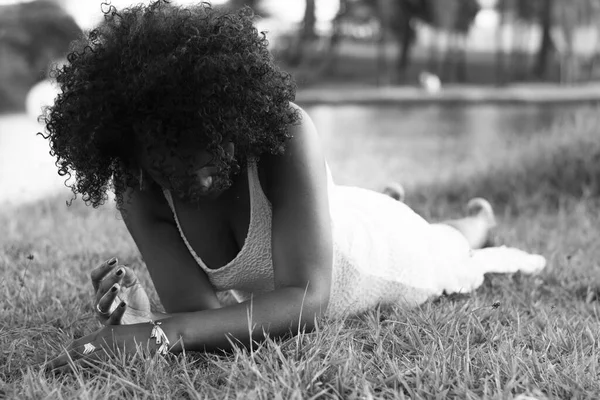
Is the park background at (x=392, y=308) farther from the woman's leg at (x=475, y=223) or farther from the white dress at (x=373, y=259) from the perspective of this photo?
the woman's leg at (x=475, y=223)

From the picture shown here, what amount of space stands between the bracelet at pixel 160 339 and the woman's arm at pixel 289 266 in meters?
0.02

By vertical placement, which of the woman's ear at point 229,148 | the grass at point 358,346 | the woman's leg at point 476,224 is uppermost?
the woman's ear at point 229,148

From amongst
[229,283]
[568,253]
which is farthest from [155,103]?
[568,253]

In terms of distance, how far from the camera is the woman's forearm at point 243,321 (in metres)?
1.83

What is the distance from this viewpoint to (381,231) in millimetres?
2590

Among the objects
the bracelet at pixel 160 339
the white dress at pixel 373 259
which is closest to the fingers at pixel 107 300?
the bracelet at pixel 160 339

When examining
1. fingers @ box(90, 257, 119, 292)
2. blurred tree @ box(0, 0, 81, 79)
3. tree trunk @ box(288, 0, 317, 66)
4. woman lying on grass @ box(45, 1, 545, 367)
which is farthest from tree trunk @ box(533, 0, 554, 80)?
fingers @ box(90, 257, 119, 292)

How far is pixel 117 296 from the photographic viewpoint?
6.44 feet

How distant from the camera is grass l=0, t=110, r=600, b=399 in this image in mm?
1694

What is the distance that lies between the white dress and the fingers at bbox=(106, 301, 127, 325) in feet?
1.44

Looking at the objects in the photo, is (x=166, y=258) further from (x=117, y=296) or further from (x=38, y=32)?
(x=38, y=32)

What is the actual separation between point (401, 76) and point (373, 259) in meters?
21.6

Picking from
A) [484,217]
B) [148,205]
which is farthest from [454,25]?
[148,205]

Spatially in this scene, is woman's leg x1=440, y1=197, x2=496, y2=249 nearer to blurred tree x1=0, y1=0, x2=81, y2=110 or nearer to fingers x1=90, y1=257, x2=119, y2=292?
fingers x1=90, y1=257, x2=119, y2=292
